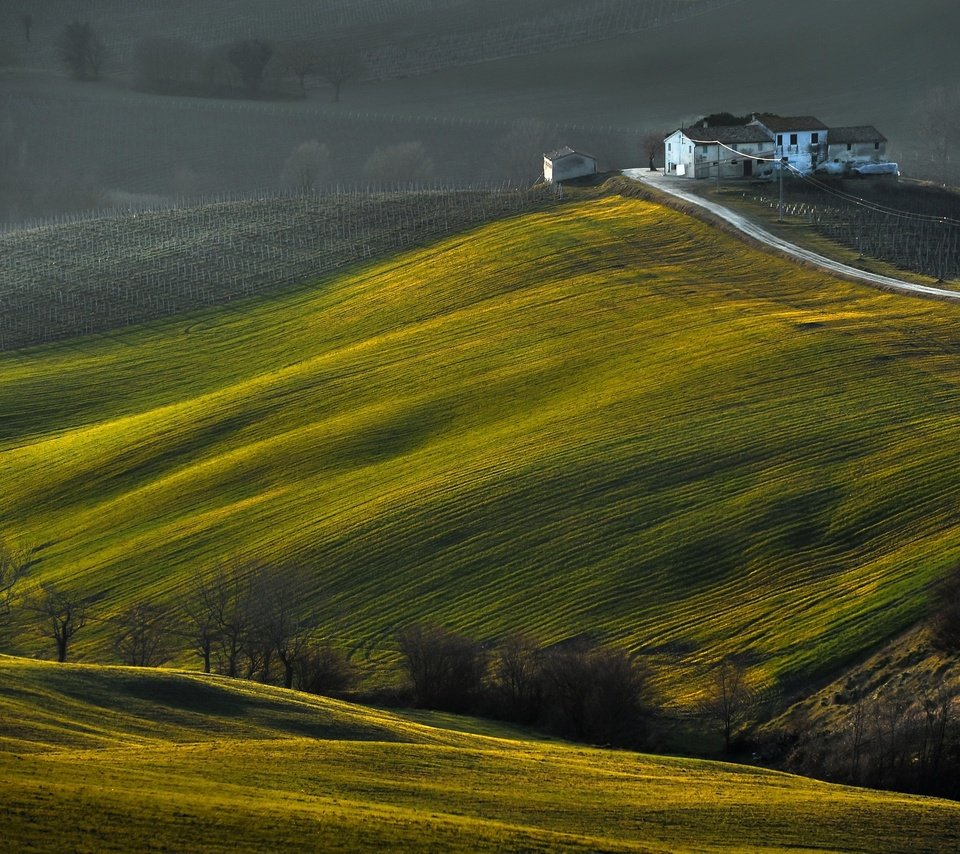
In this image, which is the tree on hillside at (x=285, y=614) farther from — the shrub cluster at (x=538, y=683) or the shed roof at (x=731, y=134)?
the shed roof at (x=731, y=134)

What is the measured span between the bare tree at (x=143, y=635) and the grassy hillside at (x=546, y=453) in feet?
3.28

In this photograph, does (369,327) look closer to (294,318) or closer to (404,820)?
(294,318)

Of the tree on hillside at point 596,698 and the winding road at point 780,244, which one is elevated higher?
the winding road at point 780,244

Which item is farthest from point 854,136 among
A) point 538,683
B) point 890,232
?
point 538,683

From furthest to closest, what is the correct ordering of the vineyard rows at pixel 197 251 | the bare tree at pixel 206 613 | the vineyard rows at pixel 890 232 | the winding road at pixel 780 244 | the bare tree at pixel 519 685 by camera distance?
1. the vineyard rows at pixel 197 251
2. the vineyard rows at pixel 890 232
3. the winding road at pixel 780 244
4. the bare tree at pixel 206 613
5. the bare tree at pixel 519 685

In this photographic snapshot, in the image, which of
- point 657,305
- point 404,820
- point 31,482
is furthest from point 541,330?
point 404,820

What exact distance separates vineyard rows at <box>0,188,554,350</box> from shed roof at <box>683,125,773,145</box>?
43.2 feet

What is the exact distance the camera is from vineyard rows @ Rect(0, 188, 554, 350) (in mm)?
114312

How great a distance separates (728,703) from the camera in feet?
165

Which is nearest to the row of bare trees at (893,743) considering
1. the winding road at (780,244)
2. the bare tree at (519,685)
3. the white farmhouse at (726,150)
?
the bare tree at (519,685)

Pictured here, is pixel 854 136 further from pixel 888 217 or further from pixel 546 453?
pixel 546 453

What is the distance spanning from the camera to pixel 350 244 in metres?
122

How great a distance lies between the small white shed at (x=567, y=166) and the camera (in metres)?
128

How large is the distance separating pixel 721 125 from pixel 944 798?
3629 inches
